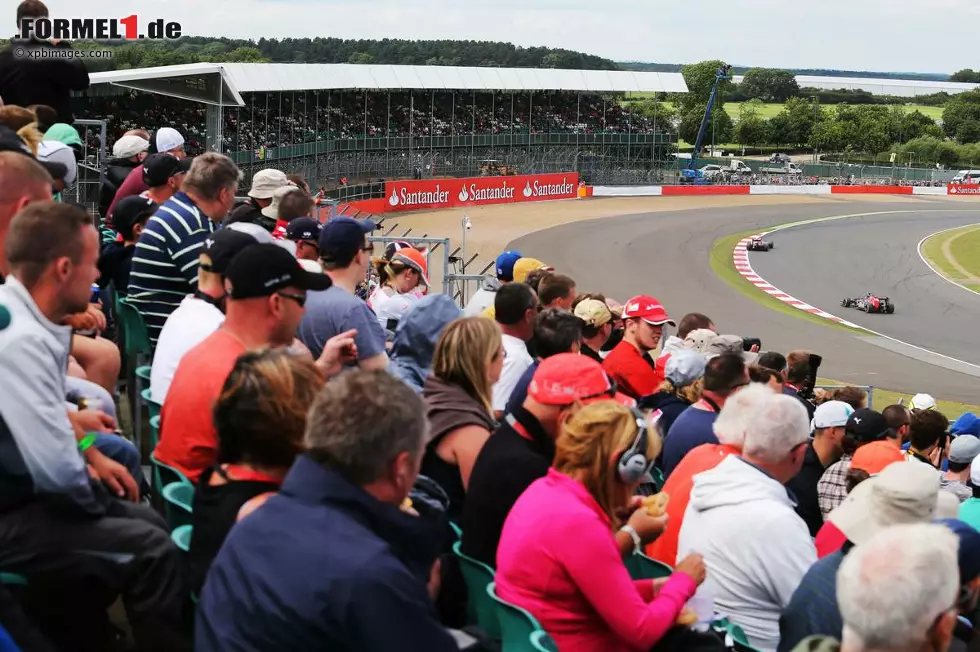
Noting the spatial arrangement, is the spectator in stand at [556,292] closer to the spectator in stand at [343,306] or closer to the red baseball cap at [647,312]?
the red baseball cap at [647,312]

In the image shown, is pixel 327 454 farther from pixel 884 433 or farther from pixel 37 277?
pixel 884 433

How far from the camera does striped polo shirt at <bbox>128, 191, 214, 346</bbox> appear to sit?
699 centimetres

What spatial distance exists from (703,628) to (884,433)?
152 inches

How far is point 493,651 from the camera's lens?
3555 millimetres

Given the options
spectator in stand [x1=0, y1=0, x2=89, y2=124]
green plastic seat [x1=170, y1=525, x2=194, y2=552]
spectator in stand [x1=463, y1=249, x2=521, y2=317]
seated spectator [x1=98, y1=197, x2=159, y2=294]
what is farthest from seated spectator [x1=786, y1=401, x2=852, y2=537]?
spectator in stand [x1=0, y1=0, x2=89, y2=124]

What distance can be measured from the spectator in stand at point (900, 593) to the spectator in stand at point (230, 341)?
2261mm

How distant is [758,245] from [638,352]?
1506 inches

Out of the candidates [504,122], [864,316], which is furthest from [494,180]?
[864,316]

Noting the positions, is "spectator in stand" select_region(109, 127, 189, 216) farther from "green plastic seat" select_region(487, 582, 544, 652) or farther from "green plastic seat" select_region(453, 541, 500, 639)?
"green plastic seat" select_region(487, 582, 544, 652)

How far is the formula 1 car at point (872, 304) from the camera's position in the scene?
1293 inches

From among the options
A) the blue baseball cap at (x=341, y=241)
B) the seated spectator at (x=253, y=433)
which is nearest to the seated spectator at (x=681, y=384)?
the blue baseball cap at (x=341, y=241)

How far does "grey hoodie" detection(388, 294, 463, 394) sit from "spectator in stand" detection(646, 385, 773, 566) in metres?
1.47

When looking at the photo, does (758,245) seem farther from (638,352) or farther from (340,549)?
(340,549)

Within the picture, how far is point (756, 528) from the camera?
4.48m
